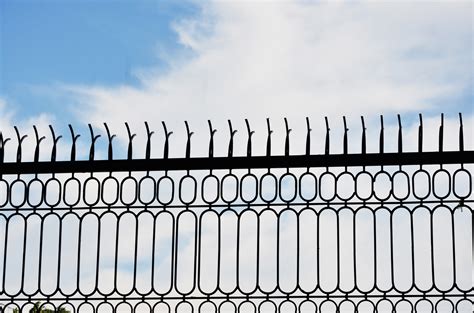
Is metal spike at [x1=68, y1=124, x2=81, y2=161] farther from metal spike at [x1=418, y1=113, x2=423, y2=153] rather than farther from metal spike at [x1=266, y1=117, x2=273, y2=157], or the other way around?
metal spike at [x1=418, y1=113, x2=423, y2=153]

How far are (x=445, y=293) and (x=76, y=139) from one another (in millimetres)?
3509

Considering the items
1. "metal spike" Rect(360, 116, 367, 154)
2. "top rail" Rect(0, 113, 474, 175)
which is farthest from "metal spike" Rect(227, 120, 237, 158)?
"metal spike" Rect(360, 116, 367, 154)

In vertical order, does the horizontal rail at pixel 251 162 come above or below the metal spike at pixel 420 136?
below

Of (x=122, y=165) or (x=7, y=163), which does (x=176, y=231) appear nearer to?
(x=122, y=165)

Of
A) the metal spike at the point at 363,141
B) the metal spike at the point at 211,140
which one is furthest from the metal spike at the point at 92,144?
the metal spike at the point at 363,141

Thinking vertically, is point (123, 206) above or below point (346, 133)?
below

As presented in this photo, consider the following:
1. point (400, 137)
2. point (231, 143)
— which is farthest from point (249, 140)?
point (400, 137)

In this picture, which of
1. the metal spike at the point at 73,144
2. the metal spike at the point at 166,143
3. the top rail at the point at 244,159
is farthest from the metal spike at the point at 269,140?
the metal spike at the point at 73,144

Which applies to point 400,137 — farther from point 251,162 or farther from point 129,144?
point 129,144

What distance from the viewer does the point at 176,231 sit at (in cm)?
849

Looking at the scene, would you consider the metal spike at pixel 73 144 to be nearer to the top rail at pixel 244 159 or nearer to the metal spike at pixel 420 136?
the top rail at pixel 244 159

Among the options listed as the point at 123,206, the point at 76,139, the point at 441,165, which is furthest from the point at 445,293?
the point at 76,139

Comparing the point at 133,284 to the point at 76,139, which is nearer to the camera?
the point at 133,284

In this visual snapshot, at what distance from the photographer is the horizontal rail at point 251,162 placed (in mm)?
8367
